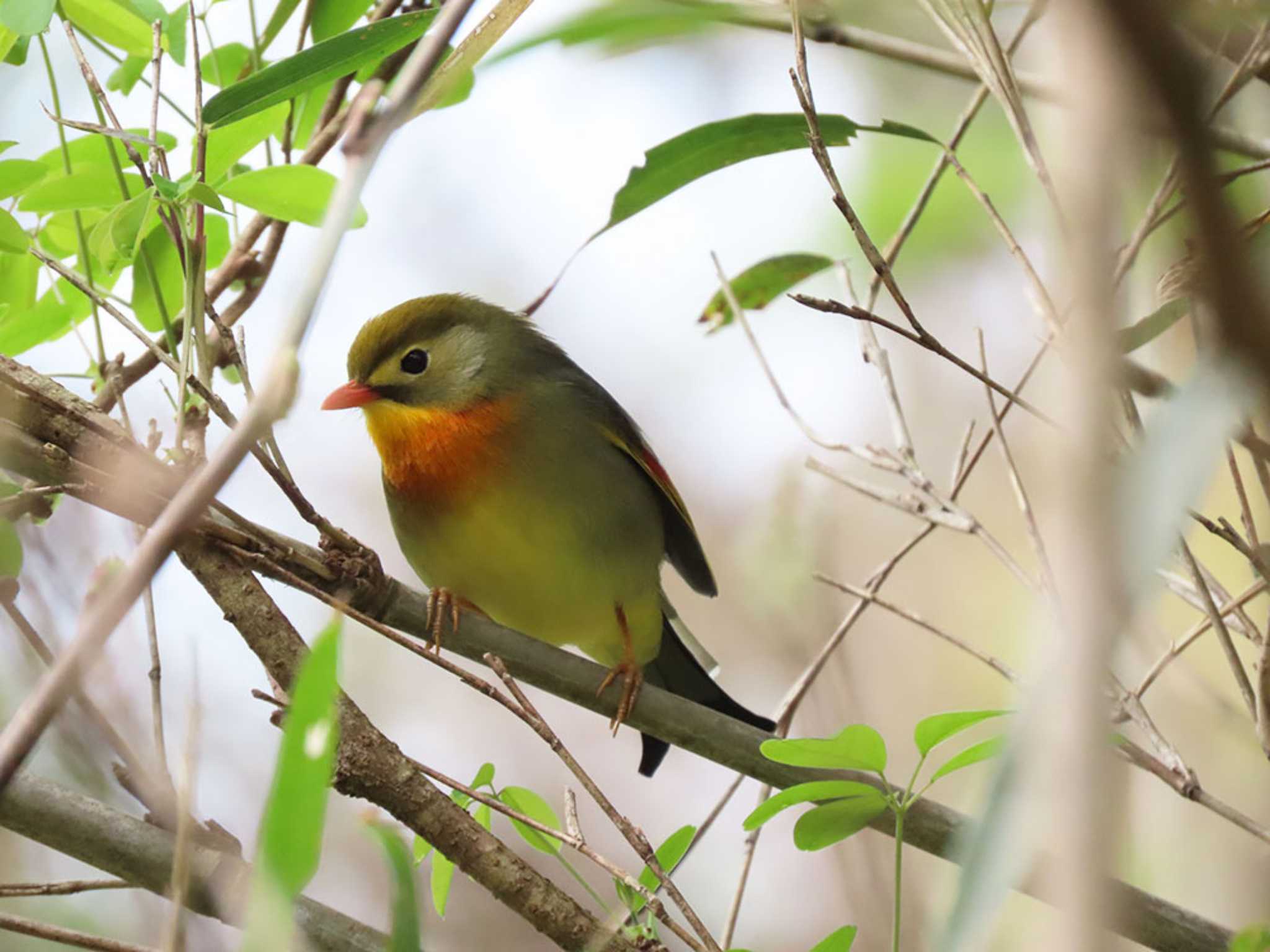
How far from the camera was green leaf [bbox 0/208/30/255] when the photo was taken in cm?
205

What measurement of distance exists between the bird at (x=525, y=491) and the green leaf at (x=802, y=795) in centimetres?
121

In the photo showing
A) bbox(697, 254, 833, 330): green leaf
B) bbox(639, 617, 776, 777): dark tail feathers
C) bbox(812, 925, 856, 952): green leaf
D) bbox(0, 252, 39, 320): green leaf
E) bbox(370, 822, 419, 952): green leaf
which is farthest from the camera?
bbox(639, 617, 776, 777): dark tail feathers

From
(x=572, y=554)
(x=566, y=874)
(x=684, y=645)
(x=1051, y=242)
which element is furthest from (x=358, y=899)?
(x=1051, y=242)

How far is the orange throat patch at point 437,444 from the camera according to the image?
10.6 feet

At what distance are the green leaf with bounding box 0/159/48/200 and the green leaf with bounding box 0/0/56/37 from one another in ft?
0.81

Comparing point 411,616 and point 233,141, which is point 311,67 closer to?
point 233,141

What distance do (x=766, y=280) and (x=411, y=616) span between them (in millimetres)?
1196

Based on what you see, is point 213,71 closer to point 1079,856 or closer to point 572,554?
point 572,554

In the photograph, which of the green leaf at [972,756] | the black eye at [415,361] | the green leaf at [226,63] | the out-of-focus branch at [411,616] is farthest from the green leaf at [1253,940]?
the black eye at [415,361]

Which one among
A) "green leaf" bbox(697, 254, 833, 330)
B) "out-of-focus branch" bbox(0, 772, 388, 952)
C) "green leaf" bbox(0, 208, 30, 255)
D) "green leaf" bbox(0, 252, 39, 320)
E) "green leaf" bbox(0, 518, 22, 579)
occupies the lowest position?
"out-of-focus branch" bbox(0, 772, 388, 952)

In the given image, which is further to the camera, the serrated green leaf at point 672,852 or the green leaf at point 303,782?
the serrated green leaf at point 672,852

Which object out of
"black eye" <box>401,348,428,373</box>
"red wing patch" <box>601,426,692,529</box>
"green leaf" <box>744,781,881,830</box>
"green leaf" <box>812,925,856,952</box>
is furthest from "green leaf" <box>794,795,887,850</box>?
"black eye" <box>401,348,428,373</box>

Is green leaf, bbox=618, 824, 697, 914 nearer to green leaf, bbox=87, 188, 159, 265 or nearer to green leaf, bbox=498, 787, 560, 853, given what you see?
green leaf, bbox=498, 787, 560, 853

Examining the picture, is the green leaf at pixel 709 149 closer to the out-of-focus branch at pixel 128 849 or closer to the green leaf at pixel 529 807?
the green leaf at pixel 529 807
